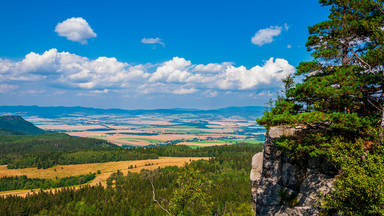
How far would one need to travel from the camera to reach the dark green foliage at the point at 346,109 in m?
17.6

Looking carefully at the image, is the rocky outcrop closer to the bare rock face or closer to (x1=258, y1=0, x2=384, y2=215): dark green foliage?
(x1=258, y1=0, x2=384, y2=215): dark green foliage

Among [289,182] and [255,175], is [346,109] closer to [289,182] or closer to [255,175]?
[289,182]

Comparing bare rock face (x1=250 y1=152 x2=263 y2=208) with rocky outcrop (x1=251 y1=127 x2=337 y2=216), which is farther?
bare rock face (x1=250 y1=152 x2=263 y2=208)

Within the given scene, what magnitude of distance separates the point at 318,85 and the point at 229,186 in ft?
442

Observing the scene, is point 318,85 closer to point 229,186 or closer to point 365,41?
point 365,41

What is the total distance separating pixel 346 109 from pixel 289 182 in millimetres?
11786

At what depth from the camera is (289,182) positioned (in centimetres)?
2927

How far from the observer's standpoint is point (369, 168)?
1706cm

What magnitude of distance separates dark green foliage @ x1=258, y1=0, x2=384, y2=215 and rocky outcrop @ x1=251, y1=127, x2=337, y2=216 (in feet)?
4.55

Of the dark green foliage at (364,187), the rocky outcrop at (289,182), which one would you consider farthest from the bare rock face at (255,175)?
the dark green foliage at (364,187)

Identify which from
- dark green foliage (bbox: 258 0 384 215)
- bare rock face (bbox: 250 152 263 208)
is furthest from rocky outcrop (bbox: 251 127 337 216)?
bare rock face (bbox: 250 152 263 208)

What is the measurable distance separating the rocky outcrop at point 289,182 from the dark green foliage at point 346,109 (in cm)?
139

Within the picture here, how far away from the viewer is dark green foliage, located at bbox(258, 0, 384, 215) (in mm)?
17562

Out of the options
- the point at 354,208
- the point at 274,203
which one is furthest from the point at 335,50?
the point at 274,203
